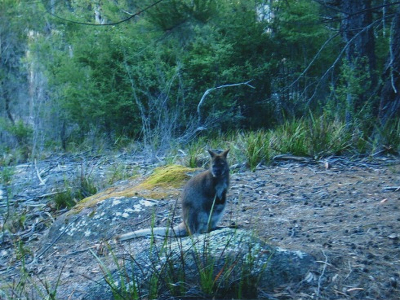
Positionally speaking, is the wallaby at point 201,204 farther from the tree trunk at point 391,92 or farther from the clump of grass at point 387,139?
the tree trunk at point 391,92

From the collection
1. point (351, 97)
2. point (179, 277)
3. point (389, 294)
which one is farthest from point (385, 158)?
point (179, 277)

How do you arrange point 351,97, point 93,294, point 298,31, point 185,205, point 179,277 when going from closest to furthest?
1. point 179,277
2. point 93,294
3. point 185,205
4. point 351,97
5. point 298,31

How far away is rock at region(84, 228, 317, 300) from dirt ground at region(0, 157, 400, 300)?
0.14 m

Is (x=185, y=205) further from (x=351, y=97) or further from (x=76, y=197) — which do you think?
(x=351, y=97)

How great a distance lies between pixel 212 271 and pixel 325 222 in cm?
225

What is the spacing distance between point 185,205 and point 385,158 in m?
4.68

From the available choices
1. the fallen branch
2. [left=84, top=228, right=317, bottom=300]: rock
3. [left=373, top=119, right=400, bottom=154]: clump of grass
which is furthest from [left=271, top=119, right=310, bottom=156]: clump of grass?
[left=84, top=228, right=317, bottom=300]: rock

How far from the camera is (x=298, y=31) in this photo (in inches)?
680

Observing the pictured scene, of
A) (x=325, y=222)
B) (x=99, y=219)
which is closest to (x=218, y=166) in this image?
(x=325, y=222)

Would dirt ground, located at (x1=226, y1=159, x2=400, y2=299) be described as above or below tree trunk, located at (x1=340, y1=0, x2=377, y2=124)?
below

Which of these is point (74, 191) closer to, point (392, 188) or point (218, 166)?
point (218, 166)

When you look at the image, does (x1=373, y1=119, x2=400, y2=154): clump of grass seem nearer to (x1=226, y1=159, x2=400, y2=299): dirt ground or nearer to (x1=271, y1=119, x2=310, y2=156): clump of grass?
(x1=226, y1=159, x2=400, y2=299): dirt ground

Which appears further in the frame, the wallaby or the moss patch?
the moss patch

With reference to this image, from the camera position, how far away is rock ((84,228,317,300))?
3689 mm
